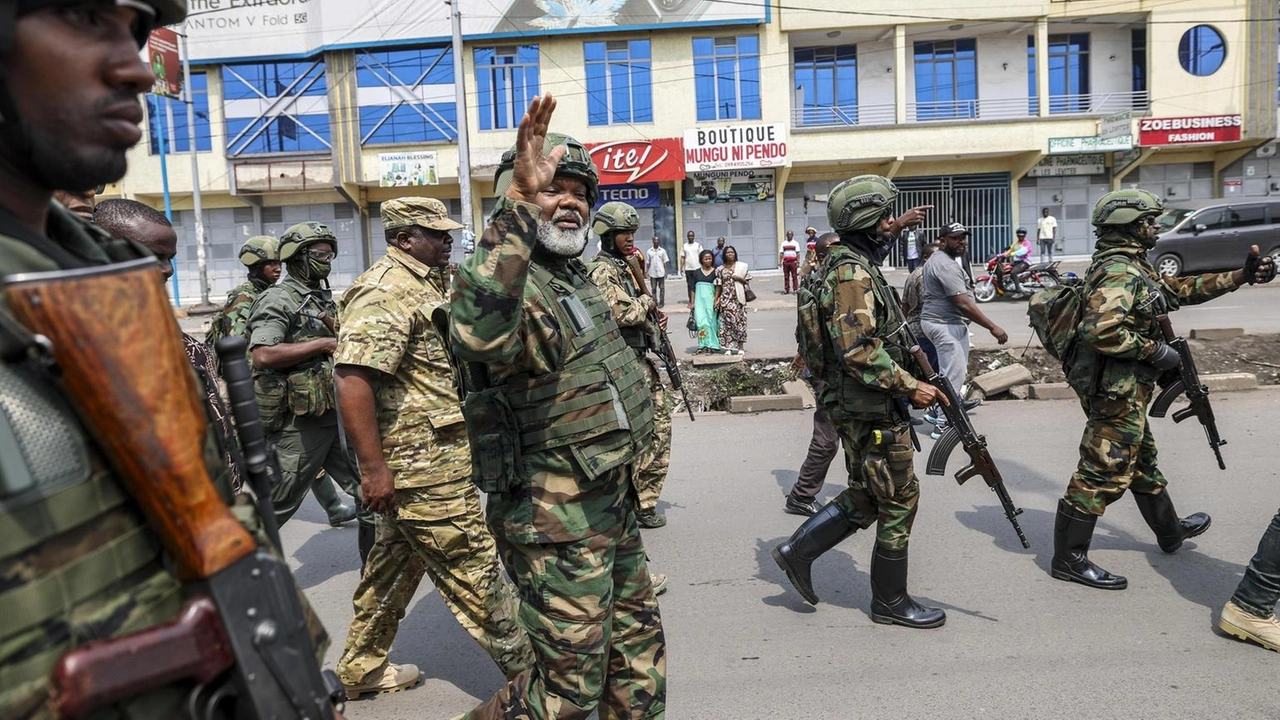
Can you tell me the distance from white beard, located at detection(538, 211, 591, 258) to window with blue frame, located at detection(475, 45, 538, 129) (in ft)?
78.3

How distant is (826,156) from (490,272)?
78.2 feet

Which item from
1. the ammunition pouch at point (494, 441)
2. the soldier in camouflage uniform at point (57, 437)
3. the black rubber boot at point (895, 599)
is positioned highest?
the soldier in camouflage uniform at point (57, 437)

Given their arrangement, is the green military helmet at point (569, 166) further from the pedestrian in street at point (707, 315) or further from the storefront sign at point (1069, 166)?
the storefront sign at point (1069, 166)

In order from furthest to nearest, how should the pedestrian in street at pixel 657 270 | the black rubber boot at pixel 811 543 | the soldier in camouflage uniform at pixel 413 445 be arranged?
the pedestrian in street at pixel 657 270, the black rubber boot at pixel 811 543, the soldier in camouflage uniform at pixel 413 445

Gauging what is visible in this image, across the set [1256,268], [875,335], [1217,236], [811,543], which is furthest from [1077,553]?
[1217,236]

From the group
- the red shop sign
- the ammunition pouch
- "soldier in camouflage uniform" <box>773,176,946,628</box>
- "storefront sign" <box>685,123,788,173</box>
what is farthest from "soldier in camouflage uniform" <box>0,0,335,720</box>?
"storefront sign" <box>685,123,788,173</box>

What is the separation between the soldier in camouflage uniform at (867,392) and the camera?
3918 mm

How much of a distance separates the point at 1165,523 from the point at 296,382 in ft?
14.6

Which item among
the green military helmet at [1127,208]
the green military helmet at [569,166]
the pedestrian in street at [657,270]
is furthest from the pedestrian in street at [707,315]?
the green military helmet at [569,166]

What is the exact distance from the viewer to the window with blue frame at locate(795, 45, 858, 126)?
26219 millimetres

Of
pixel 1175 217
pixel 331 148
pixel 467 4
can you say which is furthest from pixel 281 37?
pixel 1175 217

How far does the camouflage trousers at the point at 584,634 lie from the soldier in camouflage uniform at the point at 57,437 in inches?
54.7

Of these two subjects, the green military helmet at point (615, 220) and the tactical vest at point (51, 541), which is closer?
the tactical vest at point (51, 541)

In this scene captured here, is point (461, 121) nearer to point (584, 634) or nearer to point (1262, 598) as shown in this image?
point (1262, 598)
